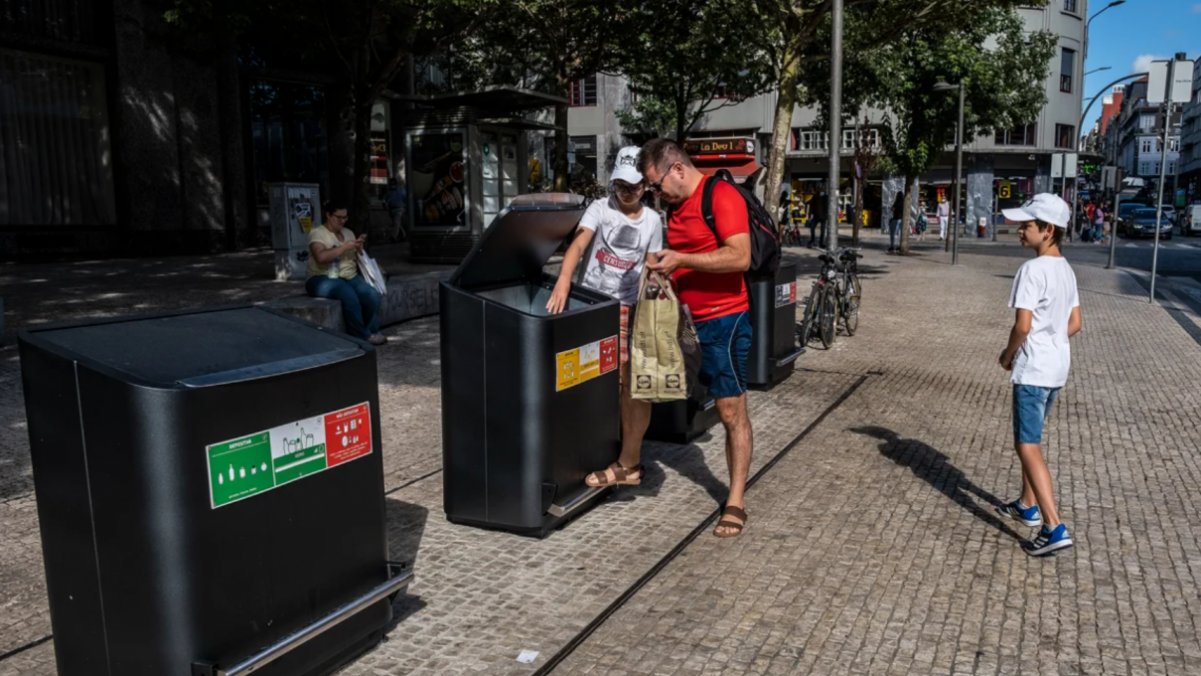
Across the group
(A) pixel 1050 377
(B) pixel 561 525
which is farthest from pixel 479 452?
(A) pixel 1050 377

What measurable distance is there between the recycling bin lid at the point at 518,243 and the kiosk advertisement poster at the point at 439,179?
12.2 m

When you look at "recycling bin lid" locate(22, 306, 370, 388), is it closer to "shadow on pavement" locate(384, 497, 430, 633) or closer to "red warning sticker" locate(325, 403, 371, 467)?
"red warning sticker" locate(325, 403, 371, 467)

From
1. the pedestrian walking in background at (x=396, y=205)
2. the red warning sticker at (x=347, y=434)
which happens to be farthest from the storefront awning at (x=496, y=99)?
the red warning sticker at (x=347, y=434)

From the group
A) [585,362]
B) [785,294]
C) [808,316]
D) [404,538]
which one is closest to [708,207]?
[585,362]

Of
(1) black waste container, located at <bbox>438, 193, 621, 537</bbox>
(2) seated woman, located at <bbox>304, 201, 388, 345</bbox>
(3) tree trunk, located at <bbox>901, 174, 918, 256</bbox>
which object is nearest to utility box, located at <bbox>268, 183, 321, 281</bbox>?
(2) seated woman, located at <bbox>304, 201, 388, 345</bbox>

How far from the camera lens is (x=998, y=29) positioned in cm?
2692

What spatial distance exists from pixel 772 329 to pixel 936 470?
2.43m

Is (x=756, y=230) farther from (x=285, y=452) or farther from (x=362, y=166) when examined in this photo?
(x=362, y=166)

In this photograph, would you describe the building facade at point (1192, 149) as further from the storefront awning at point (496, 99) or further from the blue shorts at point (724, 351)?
the blue shorts at point (724, 351)

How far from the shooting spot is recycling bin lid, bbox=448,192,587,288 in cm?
463

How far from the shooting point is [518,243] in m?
4.92

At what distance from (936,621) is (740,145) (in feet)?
134

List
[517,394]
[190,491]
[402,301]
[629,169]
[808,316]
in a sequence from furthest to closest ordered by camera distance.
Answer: [402,301]
[808,316]
[629,169]
[517,394]
[190,491]

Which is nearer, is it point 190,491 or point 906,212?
point 190,491
